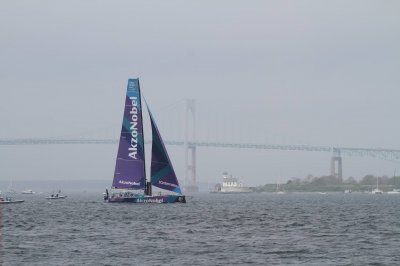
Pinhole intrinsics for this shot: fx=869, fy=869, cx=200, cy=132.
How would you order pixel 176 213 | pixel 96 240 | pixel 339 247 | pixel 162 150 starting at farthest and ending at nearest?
pixel 162 150, pixel 176 213, pixel 96 240, pixel 339 247

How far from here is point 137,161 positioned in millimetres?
62156

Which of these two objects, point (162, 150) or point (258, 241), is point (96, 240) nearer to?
point (258, 241)

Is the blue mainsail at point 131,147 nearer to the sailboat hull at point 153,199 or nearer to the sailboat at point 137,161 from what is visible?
the sailboat at point 137,161

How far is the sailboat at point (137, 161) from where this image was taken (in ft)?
200

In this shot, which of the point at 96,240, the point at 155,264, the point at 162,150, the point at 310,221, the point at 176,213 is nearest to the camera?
the point at 155,264

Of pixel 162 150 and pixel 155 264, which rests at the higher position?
pixel 162 150

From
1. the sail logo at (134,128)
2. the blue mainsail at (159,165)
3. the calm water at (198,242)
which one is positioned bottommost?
the calm water at (198,242)

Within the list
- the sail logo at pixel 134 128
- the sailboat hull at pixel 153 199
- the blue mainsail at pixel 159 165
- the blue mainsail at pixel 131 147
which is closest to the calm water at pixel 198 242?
the blue mainsail at pixel 159 165

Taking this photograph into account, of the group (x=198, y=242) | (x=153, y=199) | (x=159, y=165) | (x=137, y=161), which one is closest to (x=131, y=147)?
(x=137, y=161)

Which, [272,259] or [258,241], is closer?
[272,259]

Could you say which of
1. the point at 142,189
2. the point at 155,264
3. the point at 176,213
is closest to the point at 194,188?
the point at 142,189

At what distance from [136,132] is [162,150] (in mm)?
2390

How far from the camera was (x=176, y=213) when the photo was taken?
51.8 m

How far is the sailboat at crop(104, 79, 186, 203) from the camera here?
61.1 meters
